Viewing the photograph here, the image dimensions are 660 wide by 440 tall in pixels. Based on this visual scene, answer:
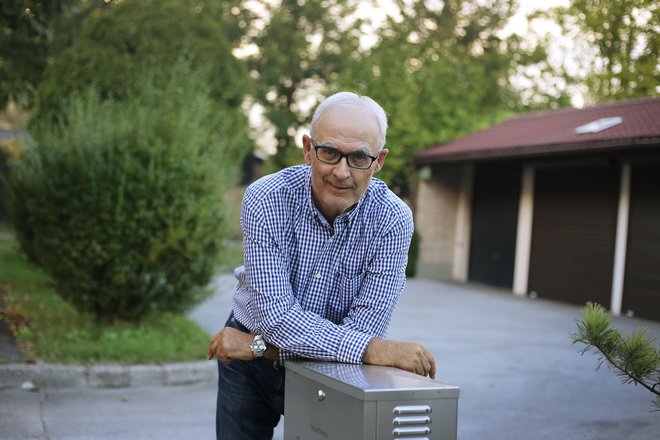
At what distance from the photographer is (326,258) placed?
269 centimetres

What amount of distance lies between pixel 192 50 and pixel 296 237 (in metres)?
14.6

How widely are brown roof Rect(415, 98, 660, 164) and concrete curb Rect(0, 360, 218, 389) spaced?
7983 mm

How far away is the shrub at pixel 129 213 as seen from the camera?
25.0ft

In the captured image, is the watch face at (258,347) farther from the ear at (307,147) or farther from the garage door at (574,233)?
the garage door at (574,233)

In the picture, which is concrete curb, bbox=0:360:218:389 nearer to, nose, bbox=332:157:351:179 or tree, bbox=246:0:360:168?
nose, bbox=332:157:351:179

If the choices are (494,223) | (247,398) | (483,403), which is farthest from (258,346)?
(494,223)

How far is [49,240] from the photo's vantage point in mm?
7816

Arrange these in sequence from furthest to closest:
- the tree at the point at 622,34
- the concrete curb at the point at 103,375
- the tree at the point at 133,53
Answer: the tree at the point at 133,53 < the concrete curb at the point at 103,375 < the tree at the point at 622,34

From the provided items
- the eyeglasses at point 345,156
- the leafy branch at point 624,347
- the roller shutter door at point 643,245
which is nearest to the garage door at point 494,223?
the roller shutter door at point 643,245

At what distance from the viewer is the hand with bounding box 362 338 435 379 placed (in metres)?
2.45

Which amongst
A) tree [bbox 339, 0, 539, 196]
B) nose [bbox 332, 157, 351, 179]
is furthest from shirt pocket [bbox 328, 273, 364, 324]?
tree [bbox 339, 0, 539, 196]

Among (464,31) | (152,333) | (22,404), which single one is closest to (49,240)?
(152,333)

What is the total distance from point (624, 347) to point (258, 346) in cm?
129

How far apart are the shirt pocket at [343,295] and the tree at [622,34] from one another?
2.28 meters
